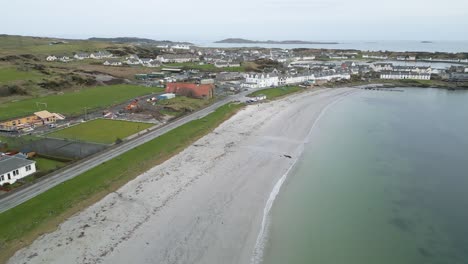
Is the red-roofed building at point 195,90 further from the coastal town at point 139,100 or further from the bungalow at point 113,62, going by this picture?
the bungalow at point 113,62

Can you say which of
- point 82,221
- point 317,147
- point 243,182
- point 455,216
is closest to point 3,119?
point 82,221

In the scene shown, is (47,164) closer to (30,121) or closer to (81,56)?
(30,121)

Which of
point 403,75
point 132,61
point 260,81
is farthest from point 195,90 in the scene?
point 403,75

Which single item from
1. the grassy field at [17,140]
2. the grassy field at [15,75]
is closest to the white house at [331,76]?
the grassy field at [15,75]

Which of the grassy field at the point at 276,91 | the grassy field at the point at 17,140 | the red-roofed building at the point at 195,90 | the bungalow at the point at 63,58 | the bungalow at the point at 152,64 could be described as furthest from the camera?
the bungalow at the point at 152,64

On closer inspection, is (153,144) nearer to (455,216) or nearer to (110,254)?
(110,254)
